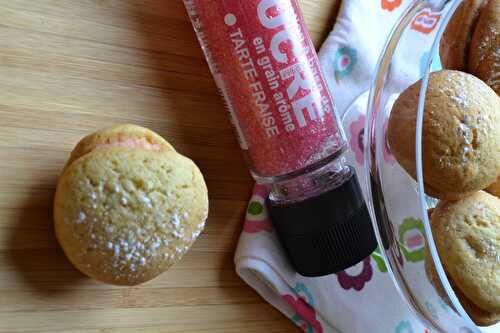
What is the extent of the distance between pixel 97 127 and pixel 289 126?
21cm

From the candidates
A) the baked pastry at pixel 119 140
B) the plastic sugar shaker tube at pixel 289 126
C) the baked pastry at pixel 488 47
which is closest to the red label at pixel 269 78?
the plastic sugar shaker tube at pixel 289 126

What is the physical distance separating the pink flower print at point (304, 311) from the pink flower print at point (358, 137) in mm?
196

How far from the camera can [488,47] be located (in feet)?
2.31

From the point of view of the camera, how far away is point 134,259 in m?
0.53

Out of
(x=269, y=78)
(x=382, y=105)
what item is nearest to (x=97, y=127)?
(x=269, y=78)

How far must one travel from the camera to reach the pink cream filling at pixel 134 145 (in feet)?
1.80

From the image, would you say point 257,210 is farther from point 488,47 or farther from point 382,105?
point 488,47

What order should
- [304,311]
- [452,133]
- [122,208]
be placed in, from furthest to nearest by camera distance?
[304,311] → [452,133] → [122,208]

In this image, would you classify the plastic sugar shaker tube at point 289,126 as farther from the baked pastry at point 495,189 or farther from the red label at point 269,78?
the baked pastry at point 495,189

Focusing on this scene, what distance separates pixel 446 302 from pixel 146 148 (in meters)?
0.35

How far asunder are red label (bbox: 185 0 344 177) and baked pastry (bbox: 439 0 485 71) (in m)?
0.21

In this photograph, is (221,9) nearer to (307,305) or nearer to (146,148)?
(146,148)

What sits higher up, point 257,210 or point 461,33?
point 461,33

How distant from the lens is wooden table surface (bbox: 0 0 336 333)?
0.56 meters
